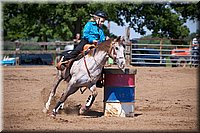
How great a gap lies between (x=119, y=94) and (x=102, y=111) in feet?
4.28

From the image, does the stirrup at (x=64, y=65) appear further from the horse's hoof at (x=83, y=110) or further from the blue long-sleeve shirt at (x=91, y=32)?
the horse's hoof at (x=83, y=110)

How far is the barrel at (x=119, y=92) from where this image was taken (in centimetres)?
862

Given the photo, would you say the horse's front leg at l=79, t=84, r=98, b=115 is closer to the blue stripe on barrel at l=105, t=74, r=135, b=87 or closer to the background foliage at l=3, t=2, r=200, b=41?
the blue stripe on barrel at l=105, t=74, r=135, b=87

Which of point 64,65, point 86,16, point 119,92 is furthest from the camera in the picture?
point 86,16

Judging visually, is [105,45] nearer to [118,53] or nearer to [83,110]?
[118,53]

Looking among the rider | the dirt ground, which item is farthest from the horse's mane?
the dirt ground

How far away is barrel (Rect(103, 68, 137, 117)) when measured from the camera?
8617 millimetres

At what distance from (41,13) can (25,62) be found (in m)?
3.81

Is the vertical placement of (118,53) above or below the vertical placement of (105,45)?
below

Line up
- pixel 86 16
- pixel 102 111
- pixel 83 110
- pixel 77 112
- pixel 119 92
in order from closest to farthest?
pixel 119 92, pixel 83 110, pixel 77 112, pixel 102 111, pixel 86 16

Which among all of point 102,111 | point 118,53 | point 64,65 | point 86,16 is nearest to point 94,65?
point 118,53

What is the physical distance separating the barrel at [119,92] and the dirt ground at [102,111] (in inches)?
7.9

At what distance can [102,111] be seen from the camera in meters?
9.84

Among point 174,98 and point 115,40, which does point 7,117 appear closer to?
point 115,40
